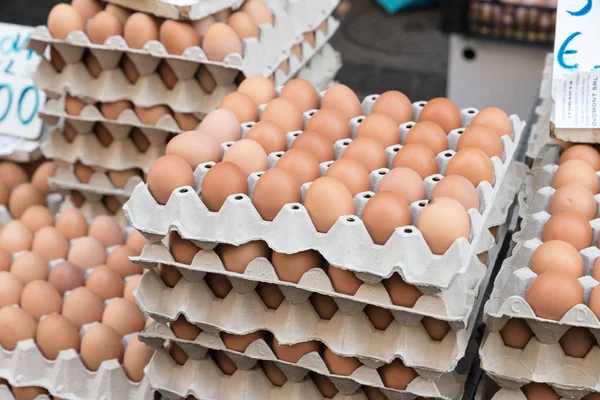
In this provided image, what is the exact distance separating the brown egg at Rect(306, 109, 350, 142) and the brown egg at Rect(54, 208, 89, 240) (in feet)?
2.98

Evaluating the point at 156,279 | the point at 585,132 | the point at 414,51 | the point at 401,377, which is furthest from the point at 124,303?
→ the point at 414,51

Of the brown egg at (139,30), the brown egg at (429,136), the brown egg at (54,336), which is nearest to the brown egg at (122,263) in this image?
the brown egg at (54,336)

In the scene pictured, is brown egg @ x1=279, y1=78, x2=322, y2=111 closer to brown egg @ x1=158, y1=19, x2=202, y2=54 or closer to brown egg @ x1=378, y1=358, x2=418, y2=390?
brown egg @ x1=158, y1=19, x2=202, y2=54

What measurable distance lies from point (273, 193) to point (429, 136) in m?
0.43

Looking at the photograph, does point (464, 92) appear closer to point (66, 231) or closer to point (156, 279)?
point (66, 231)

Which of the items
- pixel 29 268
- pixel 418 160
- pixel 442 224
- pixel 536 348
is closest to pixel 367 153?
pixel 418 160

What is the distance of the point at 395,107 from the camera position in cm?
207

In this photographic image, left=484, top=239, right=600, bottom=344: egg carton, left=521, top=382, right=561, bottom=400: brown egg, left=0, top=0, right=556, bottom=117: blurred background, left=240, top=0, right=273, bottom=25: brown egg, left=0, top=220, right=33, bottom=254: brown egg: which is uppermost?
left=240, top=0, right=273, bottom=25: brown egg

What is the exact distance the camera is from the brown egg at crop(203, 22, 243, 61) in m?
2.30

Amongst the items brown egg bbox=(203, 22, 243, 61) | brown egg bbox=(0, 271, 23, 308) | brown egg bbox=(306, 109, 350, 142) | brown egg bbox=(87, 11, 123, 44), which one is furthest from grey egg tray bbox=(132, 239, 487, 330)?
brown egg bbox=(87, 11, 123, 44)

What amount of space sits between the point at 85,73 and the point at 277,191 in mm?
1080

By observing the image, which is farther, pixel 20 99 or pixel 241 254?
pixel 20 99

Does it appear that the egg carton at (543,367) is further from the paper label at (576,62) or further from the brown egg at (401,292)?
the paper label at (576,62)

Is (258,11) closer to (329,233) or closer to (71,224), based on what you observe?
(71,224)
